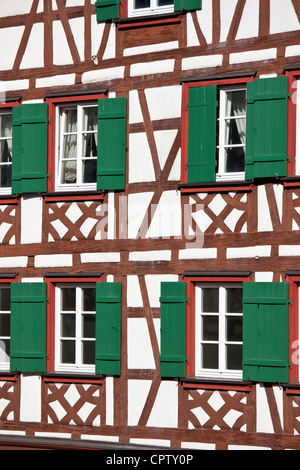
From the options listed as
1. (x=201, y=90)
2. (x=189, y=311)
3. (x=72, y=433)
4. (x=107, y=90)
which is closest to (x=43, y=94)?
(x=107, y=90)

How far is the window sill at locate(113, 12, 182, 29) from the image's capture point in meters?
15.8

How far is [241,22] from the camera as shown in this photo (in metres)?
15.3

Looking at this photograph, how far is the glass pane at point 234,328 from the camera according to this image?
50.2 feet

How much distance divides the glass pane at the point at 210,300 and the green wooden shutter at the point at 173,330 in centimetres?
36

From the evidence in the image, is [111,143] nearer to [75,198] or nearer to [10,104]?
[75,198]

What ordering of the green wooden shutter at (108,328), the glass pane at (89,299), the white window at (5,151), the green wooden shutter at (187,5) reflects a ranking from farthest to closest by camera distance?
1. the white window at (5,151)
2. the glass pane at (89,299)
3. the green wooden shutter at (108,328)
4. the green wooden shutter at (187,5)

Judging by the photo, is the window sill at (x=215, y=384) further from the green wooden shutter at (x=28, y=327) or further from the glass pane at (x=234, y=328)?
the green wooden shutter at (x=28, y=327)

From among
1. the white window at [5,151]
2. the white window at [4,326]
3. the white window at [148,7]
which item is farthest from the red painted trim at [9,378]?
the white window at [148,7]

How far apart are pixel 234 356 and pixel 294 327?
3.54 feet

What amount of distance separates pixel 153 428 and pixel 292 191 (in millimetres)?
3962

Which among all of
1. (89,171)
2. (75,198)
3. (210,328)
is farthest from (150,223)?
(210,328)

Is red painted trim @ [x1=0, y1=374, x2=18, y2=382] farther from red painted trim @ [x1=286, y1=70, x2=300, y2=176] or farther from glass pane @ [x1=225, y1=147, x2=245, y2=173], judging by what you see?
red painted trim @ [x1=286, y1=70, x2=300, y2=176]

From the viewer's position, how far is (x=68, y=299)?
16438mm

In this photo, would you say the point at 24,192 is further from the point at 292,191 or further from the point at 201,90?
the point at 292,191
